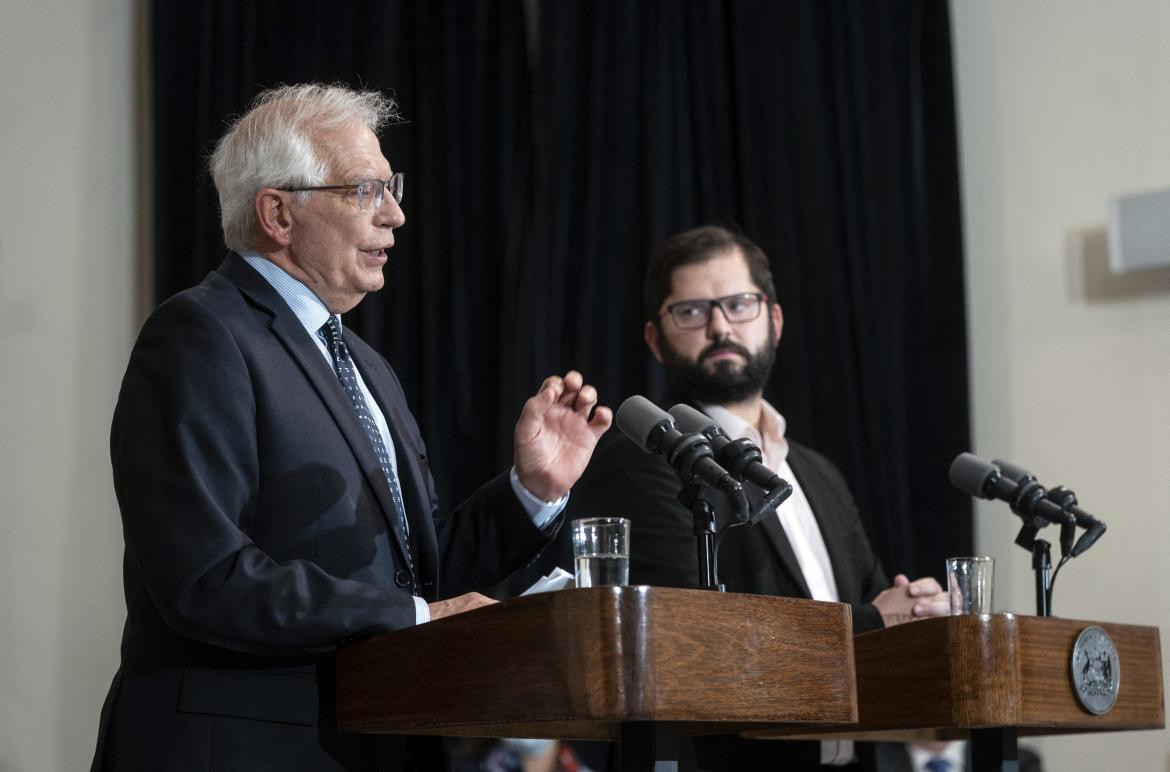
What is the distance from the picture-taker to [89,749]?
385 centimetres

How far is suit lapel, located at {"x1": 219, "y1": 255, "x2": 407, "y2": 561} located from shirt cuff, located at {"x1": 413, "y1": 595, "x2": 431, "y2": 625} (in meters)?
0.24

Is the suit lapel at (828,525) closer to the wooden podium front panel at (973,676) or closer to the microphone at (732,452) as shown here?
the wooden podium front panel at (973,676)

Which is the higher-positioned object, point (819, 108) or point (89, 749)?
point (819, 108)

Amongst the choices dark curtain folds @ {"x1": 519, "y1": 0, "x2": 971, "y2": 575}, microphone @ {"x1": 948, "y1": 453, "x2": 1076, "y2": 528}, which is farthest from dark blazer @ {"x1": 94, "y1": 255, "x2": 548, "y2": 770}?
dark curtain folds @ {"x1": 519, "y1": 0, "x2": 971, "y2": 575}

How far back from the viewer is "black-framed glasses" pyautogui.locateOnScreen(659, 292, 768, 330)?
3443 mm

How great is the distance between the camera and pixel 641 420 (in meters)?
2.08

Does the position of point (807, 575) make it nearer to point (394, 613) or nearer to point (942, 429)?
point (942, 429)

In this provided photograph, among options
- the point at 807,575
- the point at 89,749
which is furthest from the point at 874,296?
the point at 89,749

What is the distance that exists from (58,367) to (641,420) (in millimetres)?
2398

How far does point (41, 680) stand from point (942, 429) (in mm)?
2511

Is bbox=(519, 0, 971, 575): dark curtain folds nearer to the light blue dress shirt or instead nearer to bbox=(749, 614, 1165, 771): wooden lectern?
bbox=(749, 614, 1165, 771): wooden lectern

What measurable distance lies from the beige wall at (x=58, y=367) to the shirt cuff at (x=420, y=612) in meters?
2.18

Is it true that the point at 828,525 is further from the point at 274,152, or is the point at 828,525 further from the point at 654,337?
the point at 274,152

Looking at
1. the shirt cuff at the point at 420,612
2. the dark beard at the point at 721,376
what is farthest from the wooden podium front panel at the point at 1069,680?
the dark beard at the point at 721,376
